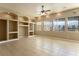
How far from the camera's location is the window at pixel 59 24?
496 inches

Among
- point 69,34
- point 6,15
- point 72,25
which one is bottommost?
point 69,34

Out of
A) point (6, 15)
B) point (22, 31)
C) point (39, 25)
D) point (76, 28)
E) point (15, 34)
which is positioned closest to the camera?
point (6, 15)

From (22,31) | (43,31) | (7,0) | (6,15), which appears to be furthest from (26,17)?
(7,0)

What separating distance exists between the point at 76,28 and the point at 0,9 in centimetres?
750

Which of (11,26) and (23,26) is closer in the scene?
(11,26)

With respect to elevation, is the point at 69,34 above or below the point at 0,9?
below

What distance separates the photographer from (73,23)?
→ 11383 millimetres

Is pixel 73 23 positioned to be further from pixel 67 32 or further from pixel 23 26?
pixel 23 26

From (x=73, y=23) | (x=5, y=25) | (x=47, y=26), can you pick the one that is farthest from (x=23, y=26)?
(x=73, y=23)

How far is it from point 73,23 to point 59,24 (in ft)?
7.53

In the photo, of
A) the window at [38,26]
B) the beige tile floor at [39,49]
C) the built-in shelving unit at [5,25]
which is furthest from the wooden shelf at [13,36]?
the window at [38,26]

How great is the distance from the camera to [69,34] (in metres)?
11.4

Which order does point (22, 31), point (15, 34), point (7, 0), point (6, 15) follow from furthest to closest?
1. point (22, 31)
2. point (15, 34)
3. point (6, 15)
4. point (7, 0)

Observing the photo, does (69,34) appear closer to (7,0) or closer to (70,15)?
(70,15)
